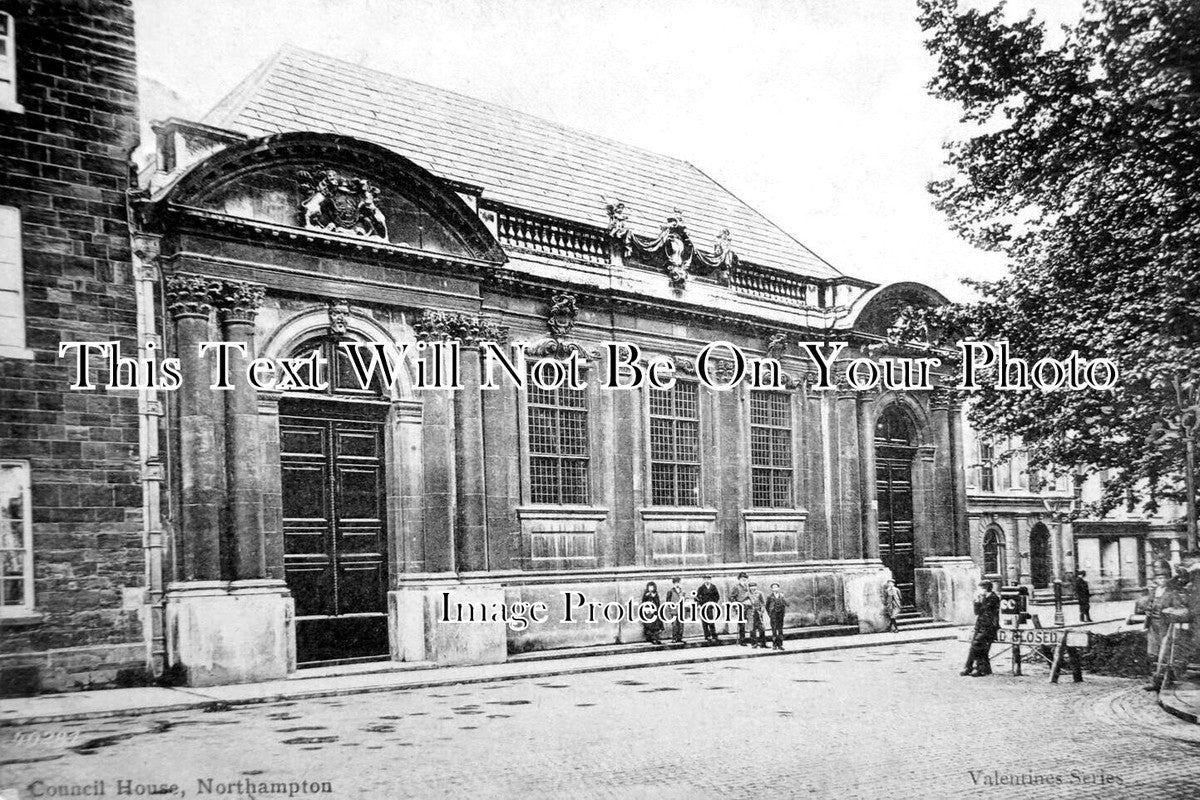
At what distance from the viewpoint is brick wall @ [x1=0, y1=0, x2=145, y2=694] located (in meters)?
11.0

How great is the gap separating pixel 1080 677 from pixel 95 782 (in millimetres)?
11855

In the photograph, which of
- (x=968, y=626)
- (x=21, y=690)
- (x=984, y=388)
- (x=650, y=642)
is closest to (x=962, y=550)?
(x=968, y=626)

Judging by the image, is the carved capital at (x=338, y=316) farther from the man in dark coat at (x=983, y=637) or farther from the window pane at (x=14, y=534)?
the man in dark coat at (x=983, y=637)

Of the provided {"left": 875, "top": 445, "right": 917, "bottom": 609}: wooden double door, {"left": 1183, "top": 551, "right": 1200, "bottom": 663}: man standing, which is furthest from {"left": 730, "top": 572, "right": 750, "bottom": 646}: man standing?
{"left": 1183, "top": 551, "right": 1200, "bottom": 663}: man standing

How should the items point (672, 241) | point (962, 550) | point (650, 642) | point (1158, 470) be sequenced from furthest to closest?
point (962, 550) < point (672, 241) < point (650, 642) < point (1158, 470)

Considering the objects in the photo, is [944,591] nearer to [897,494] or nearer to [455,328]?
[897,494]

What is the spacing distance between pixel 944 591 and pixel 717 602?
709cm

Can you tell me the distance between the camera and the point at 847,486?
21734 mm

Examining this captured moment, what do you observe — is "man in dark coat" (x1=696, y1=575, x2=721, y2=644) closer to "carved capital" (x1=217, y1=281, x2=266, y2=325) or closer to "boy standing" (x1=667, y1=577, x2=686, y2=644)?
"boy standing" (x1=667, y1=577, x2=686, y2=644)

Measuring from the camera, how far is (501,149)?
19906 mm

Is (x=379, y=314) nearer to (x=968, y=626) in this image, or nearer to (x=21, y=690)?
(x=21, y=690)

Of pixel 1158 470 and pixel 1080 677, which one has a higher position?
pixel 1158 470

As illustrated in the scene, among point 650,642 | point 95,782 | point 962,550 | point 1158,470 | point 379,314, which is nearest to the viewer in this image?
point 95,782

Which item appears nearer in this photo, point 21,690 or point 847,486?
point 21,690
